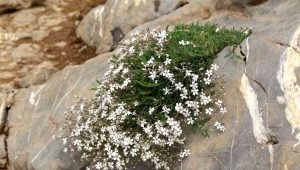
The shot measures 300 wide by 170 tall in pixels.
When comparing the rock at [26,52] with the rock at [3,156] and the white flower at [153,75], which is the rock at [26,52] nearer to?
the rock at [3,156]

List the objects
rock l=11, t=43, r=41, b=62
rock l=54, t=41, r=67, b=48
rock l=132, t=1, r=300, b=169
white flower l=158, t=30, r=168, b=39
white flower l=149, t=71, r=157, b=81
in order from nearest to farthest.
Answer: rock l=132, t=1, r=300, b=169 → white flower l=149, t=71, r=157, b=81 → white flower l=158, t=30, r=168, b=39 → rock l=11, t=43, r=41, b=62 → rock l=54, t=41, r=67, b=48

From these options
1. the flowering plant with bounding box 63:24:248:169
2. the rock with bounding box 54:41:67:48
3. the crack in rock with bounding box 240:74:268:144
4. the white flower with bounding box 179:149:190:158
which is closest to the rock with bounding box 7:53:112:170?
the flowering plant with bounding box 63:24:248:169

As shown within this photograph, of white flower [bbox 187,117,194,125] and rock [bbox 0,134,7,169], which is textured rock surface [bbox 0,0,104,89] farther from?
white flower [bbox 187,117,194,125]

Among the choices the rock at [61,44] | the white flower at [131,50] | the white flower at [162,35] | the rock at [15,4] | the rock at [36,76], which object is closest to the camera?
the white flower at [162,35]

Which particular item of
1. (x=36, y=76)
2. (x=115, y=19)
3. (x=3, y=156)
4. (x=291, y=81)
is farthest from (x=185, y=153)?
(x=115, y=19)

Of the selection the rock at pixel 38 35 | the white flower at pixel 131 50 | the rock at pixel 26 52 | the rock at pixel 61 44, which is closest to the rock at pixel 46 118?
the white flower at pixel 131 50

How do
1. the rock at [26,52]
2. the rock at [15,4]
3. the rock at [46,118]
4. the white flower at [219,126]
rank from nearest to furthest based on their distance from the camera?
the white flower at [219,126]
the rock at [46,118]
the rock at [26,52]
the rock at [15,4]

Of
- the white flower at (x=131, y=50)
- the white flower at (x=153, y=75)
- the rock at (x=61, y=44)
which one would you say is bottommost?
→ the rock at (x=61, y=44)

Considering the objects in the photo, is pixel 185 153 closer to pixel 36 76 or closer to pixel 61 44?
pixel 36 76
